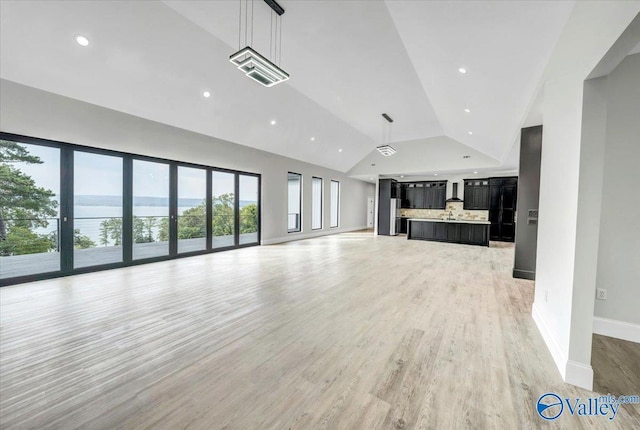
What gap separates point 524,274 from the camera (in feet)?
15.0

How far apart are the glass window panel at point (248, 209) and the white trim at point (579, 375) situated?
7.25m

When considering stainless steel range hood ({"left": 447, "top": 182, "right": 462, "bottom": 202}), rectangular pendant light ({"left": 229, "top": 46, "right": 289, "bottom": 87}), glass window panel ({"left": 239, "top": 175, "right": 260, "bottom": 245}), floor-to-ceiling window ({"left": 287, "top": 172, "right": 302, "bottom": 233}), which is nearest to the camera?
rectangular pendant light ({"left": 229, "top": 46, "right": 289, "bottom": 87})

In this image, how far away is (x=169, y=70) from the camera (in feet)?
13.8

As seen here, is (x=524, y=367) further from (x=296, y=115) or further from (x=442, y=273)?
(x=296, y=115)

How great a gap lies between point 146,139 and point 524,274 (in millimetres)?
8111

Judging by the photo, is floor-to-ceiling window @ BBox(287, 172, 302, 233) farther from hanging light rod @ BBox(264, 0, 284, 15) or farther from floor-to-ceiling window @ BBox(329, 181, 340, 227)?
hanging light rod @ BBox(264, 0, 284, 15)

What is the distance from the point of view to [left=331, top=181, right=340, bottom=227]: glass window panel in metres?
11.7

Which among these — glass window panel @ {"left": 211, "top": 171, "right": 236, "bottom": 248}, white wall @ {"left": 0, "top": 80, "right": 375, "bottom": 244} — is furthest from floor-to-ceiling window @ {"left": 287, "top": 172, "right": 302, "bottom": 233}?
glass window panel @ {"left": 211, "top": 171, "right": 236, "bottom": 248}

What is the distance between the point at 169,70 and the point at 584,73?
5.30 metres

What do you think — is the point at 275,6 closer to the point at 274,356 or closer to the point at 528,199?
the point at 274,356

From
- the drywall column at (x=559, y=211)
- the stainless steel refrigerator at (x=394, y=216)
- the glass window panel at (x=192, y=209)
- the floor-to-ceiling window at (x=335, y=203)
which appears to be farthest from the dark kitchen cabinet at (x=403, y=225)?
the drywall column at (x=559, y=211)

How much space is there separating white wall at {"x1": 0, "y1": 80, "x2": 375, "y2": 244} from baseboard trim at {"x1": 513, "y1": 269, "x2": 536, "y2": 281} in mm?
6625

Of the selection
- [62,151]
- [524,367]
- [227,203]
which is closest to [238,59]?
[62,151]

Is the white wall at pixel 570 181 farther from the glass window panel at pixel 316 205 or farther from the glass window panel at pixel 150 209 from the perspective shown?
the glass window panel at pixel 316 205
